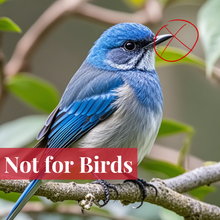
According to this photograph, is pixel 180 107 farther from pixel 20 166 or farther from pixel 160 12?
pixel 20 166

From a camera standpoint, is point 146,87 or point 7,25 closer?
point 7,25

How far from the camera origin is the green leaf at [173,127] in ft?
10.8

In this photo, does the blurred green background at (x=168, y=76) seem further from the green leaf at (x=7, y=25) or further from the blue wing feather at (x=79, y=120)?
the green leaf at (x=7, y=25)

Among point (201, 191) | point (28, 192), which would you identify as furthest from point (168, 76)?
point (28, 192)

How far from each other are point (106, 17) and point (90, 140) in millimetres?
1794

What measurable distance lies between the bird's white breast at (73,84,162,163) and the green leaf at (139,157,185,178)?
1.33ft

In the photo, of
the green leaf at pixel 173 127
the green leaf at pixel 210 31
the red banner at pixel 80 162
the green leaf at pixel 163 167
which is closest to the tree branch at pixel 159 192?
the red banner at pixel 80 162

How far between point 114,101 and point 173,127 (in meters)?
0.67

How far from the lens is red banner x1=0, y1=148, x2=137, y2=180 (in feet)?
8.78

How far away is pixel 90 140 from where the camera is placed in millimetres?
2838

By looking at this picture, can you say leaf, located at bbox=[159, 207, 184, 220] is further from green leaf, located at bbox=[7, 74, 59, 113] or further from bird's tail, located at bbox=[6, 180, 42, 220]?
green leaf, located at bbox=[7, 74, 59, 113]

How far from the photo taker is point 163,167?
3273 mm

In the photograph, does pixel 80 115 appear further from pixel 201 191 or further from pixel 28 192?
pixel 201 191

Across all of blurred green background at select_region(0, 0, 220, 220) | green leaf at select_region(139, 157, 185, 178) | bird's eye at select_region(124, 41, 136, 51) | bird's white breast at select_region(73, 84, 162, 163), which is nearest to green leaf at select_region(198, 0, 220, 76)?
bird's white breast at select_region(73, 84, 162, 163)
